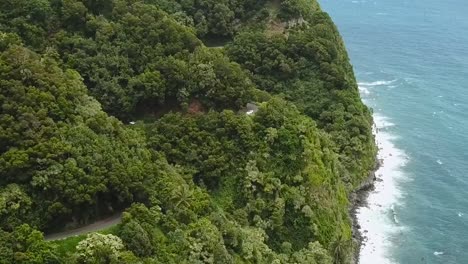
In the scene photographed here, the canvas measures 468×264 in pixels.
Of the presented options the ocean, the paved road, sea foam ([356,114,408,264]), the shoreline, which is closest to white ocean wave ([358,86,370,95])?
the ocean

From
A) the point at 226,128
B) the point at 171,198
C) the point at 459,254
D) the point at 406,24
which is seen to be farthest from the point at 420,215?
the point at 406,24

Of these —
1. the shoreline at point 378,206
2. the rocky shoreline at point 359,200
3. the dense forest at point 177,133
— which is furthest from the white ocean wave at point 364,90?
the rocky shoreline at point 359,200

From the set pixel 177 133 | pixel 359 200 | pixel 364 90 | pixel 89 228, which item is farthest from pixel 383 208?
pixel 89 228

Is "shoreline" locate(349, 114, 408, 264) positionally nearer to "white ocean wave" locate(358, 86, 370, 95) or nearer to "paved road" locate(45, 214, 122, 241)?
"white ocean wave" locate(358, 86, 370, 95)

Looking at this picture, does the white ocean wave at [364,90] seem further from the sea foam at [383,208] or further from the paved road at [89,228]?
the paved road at [89,228]

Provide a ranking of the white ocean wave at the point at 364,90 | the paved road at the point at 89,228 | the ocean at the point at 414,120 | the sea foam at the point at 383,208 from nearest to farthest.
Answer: the paved road at the point at 89,228 → the sea foam at the point at 383,208 → the ocean at the point at 414,120 → the white ocean wave at the point at 364,90

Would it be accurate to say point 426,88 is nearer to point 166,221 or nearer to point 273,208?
point 273,208

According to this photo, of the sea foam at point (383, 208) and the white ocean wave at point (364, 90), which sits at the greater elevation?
the white ocean wave at point (364, 90)
